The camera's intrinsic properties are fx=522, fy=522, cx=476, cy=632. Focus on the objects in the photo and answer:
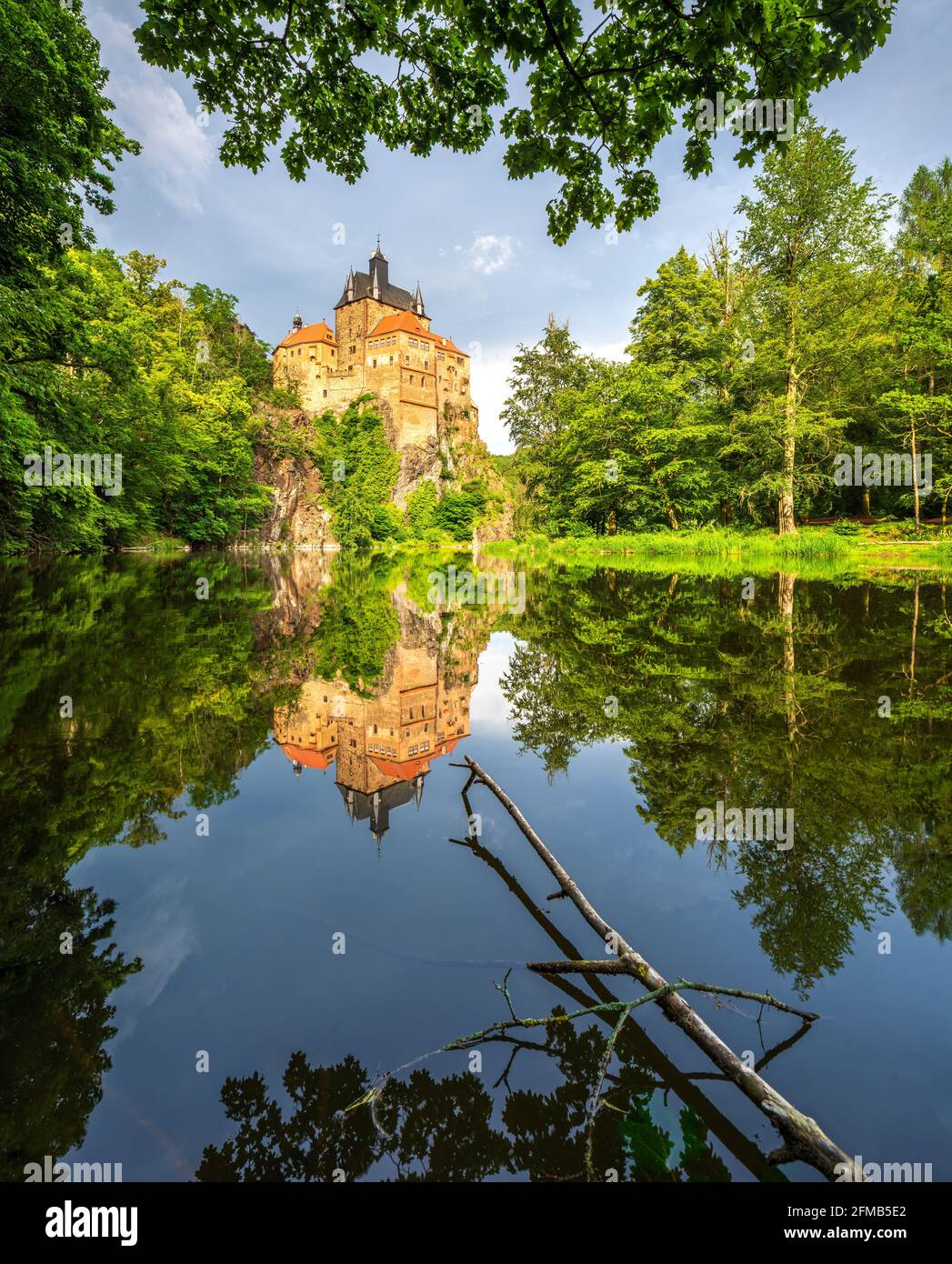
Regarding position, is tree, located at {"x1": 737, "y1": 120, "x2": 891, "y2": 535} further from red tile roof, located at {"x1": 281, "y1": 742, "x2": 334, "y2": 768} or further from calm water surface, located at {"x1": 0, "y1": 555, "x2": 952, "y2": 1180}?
red tile roof, located at {"x1": 281, "y1": 742, "x2": 334, "y2": 768}

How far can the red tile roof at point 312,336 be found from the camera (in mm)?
65500

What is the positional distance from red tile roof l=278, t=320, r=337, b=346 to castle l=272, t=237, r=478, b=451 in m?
0.11

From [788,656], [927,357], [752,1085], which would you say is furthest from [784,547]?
[752,1085]

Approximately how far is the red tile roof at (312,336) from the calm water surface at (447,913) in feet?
Answer: 235

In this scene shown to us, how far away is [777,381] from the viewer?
24.8 m

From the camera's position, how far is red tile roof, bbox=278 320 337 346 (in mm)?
65500

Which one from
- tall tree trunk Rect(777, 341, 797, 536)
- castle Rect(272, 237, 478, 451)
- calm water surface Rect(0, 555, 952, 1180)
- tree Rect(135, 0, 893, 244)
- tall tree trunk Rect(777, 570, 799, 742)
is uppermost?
castle Rect(272, 237, 478, 451)

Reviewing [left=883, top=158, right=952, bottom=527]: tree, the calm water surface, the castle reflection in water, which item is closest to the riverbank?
[left=883, top=158, right=952, bottom=527]: tree

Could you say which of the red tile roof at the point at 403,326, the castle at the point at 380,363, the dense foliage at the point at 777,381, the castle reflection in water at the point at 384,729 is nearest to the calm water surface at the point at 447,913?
the castle reflection in water at the point at 384,729

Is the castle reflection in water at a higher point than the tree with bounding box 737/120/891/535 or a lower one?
lower

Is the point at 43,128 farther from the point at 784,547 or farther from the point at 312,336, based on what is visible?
the point at 312,336

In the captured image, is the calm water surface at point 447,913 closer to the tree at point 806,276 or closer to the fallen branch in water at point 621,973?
the fallen branch in water at point 621,973

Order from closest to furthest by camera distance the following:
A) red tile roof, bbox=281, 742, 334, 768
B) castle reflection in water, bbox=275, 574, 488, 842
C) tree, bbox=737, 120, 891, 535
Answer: castle reflection in water, bbox=275, 574, 488, 842 < red tile roof, bbox=281, 742, 334, 768 < tree, bbox=737, 120, 891, 535

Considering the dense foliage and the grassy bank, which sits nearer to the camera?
the grassy bank
